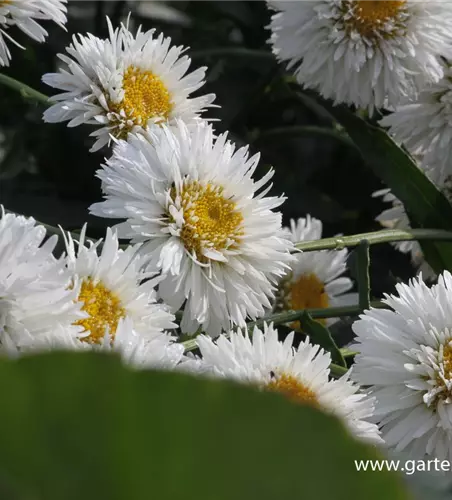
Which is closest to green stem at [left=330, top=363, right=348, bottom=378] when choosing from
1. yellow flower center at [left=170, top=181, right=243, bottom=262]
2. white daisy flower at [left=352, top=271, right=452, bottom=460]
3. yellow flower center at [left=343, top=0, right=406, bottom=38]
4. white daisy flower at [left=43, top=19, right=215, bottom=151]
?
white daisy flower at [left=352, top=271, right=452, bottom=460]

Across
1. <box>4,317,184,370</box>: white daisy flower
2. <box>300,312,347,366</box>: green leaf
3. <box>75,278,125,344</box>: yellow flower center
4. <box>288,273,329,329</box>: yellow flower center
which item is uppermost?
<box>288,273,329,329</box>: yellow flower center

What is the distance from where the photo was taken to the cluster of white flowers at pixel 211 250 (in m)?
0.46

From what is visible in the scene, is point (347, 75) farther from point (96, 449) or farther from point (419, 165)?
point (96, 449)

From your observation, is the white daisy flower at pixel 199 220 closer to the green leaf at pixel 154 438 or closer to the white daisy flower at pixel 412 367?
the white daisy flower at pixel 412 367

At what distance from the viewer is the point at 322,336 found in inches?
23.7

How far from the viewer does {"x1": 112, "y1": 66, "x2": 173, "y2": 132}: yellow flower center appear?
65cm

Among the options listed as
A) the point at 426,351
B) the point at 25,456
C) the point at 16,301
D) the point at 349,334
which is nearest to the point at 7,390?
the point at 25,456

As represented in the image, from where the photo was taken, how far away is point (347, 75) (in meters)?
0.75

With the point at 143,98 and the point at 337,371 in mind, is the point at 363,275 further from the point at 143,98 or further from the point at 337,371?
the point at 143,98

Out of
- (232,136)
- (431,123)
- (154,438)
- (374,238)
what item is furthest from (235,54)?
(154,438)

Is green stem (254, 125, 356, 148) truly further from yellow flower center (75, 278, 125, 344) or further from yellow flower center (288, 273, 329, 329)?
yellow flower center (75, 278, 125, 344)

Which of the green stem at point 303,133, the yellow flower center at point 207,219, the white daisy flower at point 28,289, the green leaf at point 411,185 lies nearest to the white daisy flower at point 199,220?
the yellow flower center at point 207,219

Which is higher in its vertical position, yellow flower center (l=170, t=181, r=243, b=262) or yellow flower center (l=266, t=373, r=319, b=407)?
yellow flower center (l=170, t=181, r=243, b=262)

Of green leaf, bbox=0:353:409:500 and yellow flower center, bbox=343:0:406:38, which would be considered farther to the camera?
yellow flower center, bbox=343:0:406:38
